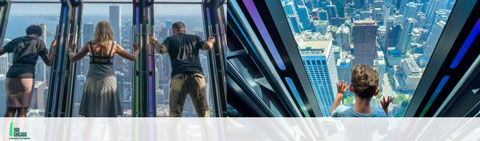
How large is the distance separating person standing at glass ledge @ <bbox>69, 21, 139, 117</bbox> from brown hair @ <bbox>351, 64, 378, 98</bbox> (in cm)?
173

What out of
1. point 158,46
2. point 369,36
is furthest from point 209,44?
point 369,36

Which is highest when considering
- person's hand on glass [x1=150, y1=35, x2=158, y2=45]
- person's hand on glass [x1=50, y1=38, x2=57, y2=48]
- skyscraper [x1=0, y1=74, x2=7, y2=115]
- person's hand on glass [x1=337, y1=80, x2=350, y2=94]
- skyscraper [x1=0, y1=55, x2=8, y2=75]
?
person's hand on glass [x1=150, y1=35, x2=158, y2=45]

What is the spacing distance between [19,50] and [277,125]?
2011mm

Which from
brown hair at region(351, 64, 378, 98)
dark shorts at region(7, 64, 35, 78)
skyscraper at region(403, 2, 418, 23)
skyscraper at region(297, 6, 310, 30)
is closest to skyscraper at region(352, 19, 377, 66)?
skyscraper at region(403, 2, 418, 23)

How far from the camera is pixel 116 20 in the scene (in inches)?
168

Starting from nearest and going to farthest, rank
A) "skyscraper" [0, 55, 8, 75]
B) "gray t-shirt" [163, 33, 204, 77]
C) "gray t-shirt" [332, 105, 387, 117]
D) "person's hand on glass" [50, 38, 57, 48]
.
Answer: "gray t-shirt" [332, 105, 387, 117] → "gray t-shirt" [163, 33, 204, 77] → "skyscraper" [0, 55, 8, 75] → "person's hand on glass" [50, 38, 57, 48]

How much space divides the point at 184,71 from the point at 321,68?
39.2 inches

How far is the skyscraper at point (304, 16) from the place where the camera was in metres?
3.86

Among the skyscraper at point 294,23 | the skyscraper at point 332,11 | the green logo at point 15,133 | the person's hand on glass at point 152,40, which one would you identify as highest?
the skyscraper at point 332,11

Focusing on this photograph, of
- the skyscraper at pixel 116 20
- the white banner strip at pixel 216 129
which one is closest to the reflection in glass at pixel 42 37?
the white banner strip at pixel 216 129

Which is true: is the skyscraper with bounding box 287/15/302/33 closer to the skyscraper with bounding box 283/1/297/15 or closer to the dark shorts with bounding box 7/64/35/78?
the skyscraper with bounding box 283/1/297/15

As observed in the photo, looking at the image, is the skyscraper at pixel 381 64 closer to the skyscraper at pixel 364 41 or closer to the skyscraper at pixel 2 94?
the skyscraper at pixel 364 41

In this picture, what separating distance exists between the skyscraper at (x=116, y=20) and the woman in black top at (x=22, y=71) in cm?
56

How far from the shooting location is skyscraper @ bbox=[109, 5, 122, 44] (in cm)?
412
